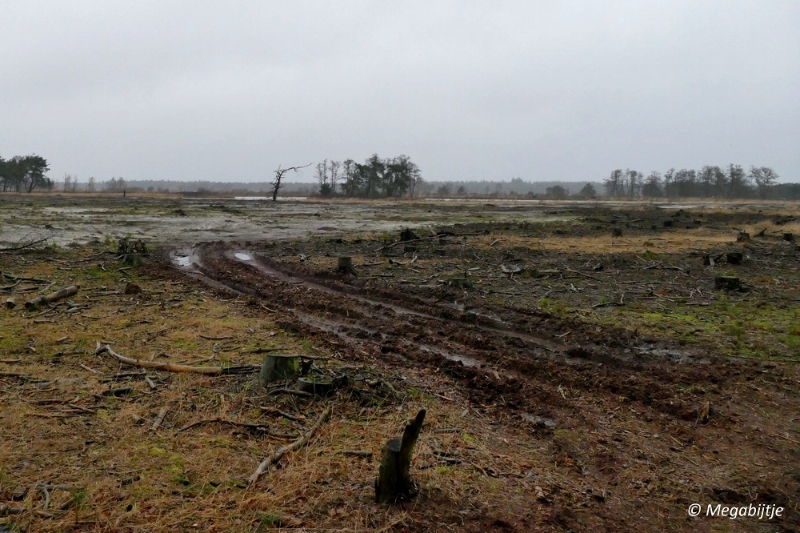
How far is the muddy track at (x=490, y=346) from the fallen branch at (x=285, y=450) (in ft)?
6.23

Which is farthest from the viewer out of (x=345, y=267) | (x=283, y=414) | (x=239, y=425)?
(x=345, y=267)

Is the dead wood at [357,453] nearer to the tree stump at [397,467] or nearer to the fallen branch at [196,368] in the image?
the tree stump at [397,467]

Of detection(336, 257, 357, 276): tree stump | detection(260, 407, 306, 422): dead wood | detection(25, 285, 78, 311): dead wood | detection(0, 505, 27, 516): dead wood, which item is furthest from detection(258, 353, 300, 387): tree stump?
detection(336, 257, 357, 276): tree stump

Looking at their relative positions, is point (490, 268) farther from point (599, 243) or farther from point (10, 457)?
point (10, 457)

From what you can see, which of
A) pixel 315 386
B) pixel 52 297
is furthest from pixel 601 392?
pixel 52 297

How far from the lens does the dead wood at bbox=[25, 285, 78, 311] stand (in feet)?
30.4

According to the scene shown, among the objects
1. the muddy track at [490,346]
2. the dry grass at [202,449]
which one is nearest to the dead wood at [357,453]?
the dry grass at [202,449]

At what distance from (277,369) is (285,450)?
146 centimetres

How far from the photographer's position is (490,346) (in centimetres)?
807

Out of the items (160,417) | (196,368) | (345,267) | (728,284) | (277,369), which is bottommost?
(160,417)

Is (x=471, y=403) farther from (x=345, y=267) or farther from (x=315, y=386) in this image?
(x=345, y=267)

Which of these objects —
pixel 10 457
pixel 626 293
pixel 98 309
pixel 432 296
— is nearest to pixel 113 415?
pixel 10 457

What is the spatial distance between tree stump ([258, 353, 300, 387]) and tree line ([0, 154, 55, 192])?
89.5 meters

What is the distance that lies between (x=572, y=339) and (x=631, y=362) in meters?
1.13
